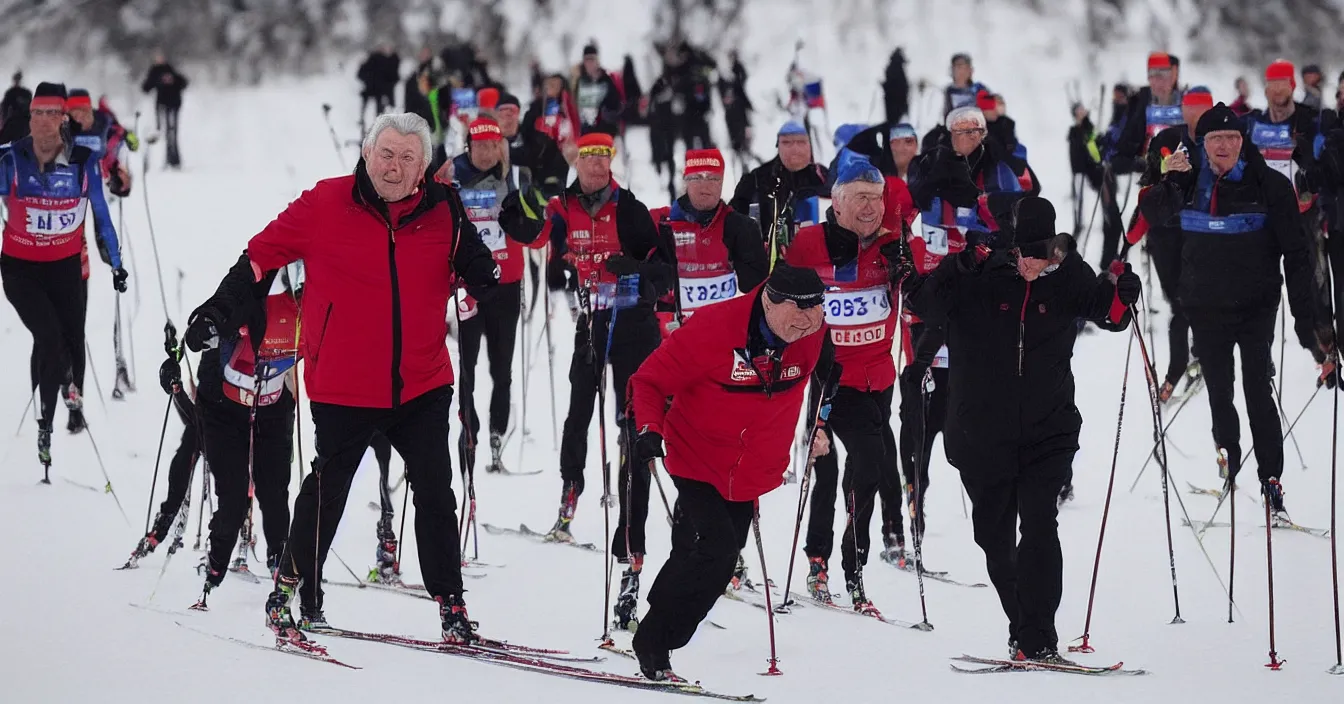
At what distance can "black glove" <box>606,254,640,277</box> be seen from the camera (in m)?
6.51

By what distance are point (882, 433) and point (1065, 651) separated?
4.02 feet

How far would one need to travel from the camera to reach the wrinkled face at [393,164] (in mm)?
5055

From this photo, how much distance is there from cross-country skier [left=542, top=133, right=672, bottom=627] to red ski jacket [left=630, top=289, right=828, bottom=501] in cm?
162

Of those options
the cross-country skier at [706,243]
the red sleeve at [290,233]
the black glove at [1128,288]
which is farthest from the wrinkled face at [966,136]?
the red sleeve at [290,233]

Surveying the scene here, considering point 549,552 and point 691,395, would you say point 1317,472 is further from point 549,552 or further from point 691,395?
point 691,395

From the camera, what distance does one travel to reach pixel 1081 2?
94.6ft

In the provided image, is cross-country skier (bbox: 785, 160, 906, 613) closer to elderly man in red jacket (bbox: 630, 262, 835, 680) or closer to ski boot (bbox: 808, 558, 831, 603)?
ski boot (bbox: 808, 558, 831, 603)

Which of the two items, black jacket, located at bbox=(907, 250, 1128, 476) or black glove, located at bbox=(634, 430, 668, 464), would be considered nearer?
black glove, located at bbox=(634, 430, 668, 464)

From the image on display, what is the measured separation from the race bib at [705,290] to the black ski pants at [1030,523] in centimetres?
192

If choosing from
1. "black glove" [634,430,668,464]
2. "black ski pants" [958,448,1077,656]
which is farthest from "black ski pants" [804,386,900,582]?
"black glove" [634,430,668,464]

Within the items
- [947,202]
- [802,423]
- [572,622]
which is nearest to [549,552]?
[572,622]

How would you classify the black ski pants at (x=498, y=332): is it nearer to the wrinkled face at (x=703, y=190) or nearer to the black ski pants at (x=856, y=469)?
the wrinkled face at (x=703, y=190)

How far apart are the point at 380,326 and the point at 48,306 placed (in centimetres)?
439

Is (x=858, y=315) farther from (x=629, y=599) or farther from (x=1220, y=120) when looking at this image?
(x=1220, y=120)
